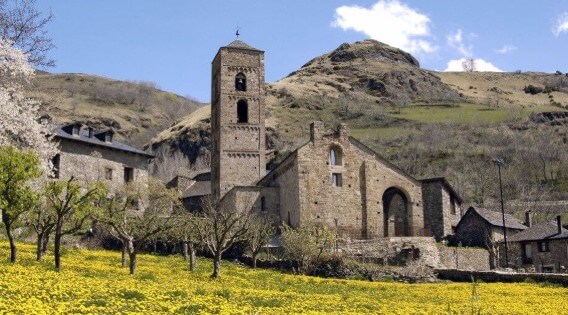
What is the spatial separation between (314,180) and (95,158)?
22901 mm

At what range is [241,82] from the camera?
78.8 metres

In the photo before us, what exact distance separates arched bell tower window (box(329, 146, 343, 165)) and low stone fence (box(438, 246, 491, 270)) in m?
13.0

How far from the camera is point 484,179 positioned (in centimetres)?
11762

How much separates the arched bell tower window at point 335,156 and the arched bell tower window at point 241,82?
2012cm

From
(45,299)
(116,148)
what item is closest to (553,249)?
(116,148)

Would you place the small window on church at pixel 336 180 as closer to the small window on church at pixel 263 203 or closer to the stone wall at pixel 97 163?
the small window on church at pixel 263 203

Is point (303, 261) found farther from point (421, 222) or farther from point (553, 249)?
point (553, 249)

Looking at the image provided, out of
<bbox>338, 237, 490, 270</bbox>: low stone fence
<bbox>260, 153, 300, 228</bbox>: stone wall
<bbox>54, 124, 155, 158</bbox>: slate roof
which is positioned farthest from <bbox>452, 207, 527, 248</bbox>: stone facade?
<bbox>54, 124, 155, 158</bbox>: slate roof

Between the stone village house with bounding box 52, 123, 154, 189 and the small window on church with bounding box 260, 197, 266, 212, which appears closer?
the stone village house with bounding box 52, 123, 154, 189

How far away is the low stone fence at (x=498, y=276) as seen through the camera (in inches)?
1465

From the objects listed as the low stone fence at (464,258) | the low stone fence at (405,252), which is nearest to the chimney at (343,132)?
the low stone fence at (405,252)

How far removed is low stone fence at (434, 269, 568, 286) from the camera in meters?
37.2

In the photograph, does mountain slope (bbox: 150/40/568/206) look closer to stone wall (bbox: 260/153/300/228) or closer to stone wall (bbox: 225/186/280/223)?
stone wall (bbox: 260/153/300/228)

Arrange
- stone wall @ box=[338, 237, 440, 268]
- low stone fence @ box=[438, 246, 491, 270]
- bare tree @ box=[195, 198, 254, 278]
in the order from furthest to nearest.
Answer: low stone fence @ box=[438, 246, 491, 270], stone wall @ box=[338, 237, 440, 268], bare tree @ box=[195, 198, 254, 278]
